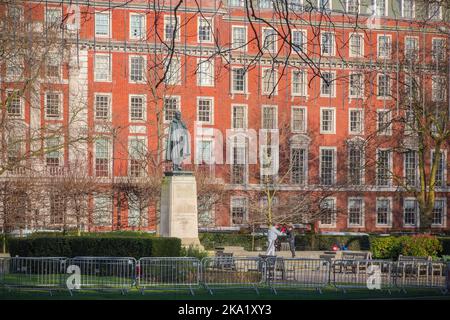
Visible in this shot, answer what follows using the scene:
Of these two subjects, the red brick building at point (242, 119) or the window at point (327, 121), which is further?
the window at point (327, 121)

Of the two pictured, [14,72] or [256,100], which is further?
[256,100]

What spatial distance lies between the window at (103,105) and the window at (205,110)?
6144 mm

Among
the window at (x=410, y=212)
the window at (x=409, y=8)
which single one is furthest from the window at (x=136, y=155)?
the window at (x=410, y=212)

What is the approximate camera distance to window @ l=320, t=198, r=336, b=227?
6543 cm

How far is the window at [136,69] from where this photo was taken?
62.2 metres

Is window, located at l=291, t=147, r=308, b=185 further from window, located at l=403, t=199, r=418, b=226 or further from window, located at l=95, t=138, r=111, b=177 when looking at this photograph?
window, located at l=95, t=138, r=111, b=177

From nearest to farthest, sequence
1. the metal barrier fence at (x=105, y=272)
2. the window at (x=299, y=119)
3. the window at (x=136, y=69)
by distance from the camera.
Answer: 1. the metal barrier fence at (x=105, y=272)
2. the window at (x=136, y=69)
3. the window at (x=299, y=119)

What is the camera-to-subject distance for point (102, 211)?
55.4 meters

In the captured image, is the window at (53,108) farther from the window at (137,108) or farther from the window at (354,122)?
the window at (354,122)

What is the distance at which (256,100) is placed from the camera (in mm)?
66250
